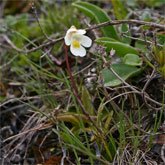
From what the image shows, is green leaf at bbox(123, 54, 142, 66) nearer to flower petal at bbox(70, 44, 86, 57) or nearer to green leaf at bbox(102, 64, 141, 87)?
green leaf at bbox(102, 64, 141, 87)

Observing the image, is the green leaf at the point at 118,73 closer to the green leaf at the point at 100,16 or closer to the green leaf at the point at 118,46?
the green leaf at the point at 118,46

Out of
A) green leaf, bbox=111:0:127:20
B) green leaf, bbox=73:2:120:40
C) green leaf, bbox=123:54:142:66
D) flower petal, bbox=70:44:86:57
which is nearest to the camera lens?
flower petal, bbox=70:44:86:57

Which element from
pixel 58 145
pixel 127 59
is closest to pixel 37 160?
pixel 58 145

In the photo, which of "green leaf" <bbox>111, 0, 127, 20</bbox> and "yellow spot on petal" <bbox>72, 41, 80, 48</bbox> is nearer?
"yellow spot on petal" <bbox>72, 41, 80, 48</bbox>

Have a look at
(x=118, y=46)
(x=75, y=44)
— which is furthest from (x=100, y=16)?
(x=75, y=44)

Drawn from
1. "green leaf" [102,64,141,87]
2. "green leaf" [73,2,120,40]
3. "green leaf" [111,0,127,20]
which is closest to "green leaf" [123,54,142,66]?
"green leaf" [102,64,141,87]

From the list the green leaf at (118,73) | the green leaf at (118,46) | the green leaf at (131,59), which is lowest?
the green leaf at (118,73)

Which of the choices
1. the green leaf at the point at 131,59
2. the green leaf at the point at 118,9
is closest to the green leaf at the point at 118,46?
the green leaf at the point at 131,59

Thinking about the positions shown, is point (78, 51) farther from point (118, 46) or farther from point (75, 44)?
point (118, 46)
